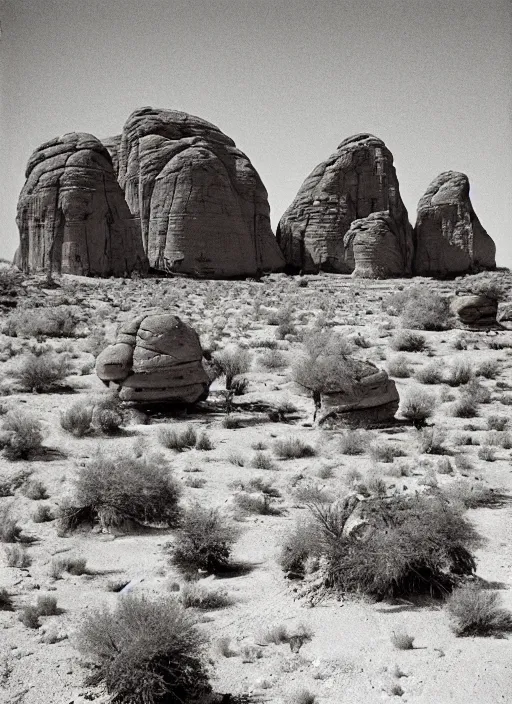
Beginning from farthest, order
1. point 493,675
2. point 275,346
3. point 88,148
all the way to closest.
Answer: point 88,148, point 275,346, point 493,675

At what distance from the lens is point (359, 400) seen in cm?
1375

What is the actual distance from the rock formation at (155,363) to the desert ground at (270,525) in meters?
0.45

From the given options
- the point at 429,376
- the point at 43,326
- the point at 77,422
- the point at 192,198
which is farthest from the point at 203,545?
the point at 192,198

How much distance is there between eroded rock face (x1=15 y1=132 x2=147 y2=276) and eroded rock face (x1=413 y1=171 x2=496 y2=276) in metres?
25.8

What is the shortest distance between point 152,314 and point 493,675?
35.9 ft

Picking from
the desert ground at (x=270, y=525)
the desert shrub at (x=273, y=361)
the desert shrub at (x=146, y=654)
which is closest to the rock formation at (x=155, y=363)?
the desert ground at (x=270, y=525)

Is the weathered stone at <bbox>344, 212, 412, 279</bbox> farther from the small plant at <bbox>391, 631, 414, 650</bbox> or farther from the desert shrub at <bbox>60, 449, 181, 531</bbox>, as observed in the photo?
the small plant at <bbox>391, 631, 414, 650</bbox>

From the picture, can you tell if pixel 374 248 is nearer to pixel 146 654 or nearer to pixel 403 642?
pixel 403 642

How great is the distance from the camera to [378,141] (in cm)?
5728

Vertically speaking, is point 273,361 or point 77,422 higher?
point 273,361

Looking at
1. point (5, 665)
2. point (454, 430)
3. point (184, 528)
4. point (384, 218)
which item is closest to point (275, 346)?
point (454, 430)

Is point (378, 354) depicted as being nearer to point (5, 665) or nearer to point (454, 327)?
point (454, 327)

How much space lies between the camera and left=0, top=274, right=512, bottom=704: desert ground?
18.8ft

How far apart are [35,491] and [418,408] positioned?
7960 millimetres
